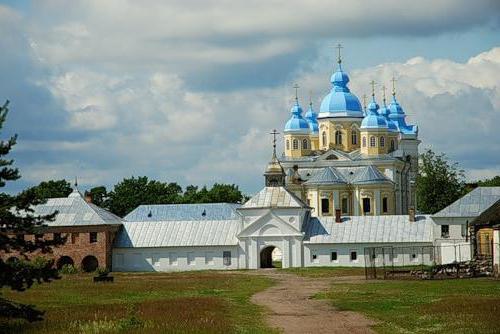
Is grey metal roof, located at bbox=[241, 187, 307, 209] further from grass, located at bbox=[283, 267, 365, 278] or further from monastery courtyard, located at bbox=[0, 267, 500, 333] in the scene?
monastery courtyard, located at bbox=[0, 267, 500, 333]

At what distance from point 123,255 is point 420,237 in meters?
21.9

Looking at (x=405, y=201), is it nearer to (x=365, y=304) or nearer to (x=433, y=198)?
(x=433, y=198)

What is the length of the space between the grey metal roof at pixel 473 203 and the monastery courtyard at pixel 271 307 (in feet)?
87.5

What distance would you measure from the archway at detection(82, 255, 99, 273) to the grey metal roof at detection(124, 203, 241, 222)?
6.50 m

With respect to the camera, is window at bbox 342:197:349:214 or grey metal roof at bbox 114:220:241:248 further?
window at bbox 342:197:349:214

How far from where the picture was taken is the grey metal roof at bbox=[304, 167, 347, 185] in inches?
4572

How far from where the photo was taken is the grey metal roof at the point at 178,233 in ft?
297

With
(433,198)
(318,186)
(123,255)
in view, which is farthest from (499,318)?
(433,198)

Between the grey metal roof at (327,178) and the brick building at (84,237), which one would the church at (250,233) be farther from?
the grey metal roof at (327,178)

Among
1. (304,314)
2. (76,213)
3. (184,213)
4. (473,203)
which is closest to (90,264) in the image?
(76,213)

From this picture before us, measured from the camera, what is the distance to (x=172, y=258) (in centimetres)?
9044

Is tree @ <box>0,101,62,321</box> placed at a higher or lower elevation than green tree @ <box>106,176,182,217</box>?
lower

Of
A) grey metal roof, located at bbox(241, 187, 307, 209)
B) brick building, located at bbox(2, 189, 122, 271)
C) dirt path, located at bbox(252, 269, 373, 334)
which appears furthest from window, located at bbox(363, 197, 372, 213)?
dirt path, located at bbox(252, 269, 373, 334)

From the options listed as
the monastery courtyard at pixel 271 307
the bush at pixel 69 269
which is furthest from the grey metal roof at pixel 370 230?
the monastery courtyard at pixel 271 307
